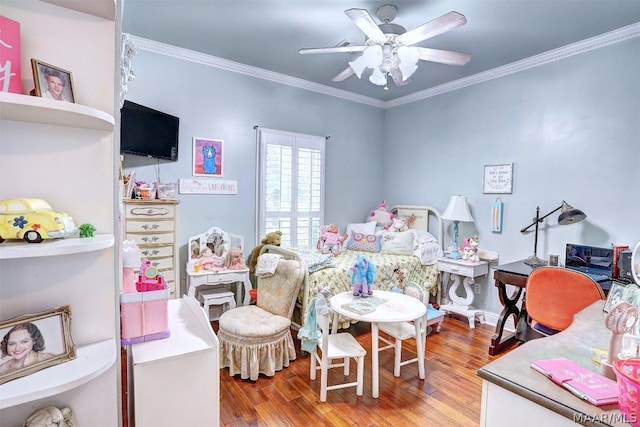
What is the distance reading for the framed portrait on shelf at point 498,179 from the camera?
3.46 m

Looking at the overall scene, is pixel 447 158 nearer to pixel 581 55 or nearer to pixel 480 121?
pixel 480 121

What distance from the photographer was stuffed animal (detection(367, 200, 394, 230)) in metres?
4.39

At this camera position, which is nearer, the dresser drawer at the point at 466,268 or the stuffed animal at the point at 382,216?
the dresser drawer at the point at 466,268

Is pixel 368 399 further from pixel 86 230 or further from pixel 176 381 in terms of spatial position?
pixel 86 230

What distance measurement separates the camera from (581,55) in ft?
9.68

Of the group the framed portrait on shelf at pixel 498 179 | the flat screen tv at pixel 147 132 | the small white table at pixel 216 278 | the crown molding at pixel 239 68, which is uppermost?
the crown molding at pixel 239 68

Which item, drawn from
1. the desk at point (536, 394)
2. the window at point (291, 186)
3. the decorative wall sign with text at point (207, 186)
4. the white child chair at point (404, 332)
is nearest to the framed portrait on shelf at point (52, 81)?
the desk at point (536, 394)

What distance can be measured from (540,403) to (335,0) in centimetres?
248

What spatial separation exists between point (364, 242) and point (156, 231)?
230 centimetres

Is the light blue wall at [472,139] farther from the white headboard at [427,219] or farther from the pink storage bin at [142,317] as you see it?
the pink storage bin at [142,317]

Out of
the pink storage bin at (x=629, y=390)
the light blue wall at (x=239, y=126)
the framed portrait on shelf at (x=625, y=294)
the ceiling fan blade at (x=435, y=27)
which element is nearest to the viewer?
the pink storage bin at (x=629, y=390)

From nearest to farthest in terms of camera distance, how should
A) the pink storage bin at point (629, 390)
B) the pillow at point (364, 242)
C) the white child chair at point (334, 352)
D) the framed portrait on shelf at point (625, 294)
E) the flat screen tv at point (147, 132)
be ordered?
the pink storage bin at point (629, 390)
the framed portrait on shelf at point (625, 294)
the white child chair at point (334, 352)
the flat screen tv at point (147, 132)
the pillow at point (364, 242)

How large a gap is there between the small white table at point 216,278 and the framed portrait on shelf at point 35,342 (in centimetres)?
223

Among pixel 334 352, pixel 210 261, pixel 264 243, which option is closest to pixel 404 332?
pixel 334 352
